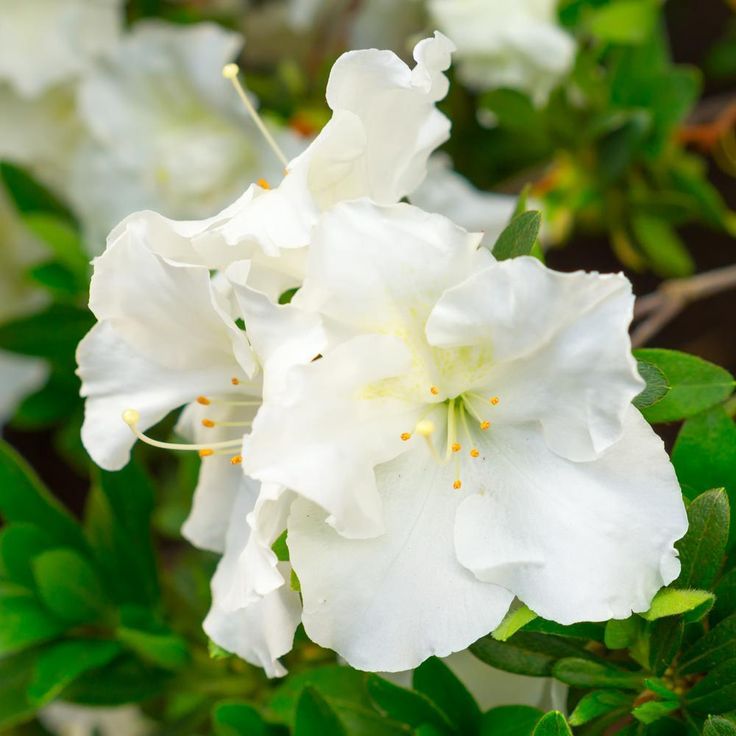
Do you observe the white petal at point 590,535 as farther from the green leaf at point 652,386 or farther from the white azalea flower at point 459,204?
the white azalea flower at point 459,204

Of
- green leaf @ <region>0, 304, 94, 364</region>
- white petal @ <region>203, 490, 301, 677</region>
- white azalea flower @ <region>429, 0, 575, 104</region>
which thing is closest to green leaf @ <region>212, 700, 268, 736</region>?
white petal @ <region>203, 490, 301, 677</region>

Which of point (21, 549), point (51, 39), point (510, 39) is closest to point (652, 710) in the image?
point (21, 549)

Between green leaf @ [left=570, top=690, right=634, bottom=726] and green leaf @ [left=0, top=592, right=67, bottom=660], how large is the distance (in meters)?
0.46

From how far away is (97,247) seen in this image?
118 cm

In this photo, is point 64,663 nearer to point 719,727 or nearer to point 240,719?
point 240,719

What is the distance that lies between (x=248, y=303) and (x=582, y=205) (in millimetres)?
737

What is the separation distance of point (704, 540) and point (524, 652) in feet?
0.42

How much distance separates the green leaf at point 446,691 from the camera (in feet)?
2.20

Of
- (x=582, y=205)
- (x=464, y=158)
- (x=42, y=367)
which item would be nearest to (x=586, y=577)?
(x=582, y=205)

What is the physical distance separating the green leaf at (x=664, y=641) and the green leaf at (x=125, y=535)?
0.46 metres

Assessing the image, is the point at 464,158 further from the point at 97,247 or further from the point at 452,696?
the point at 452,696

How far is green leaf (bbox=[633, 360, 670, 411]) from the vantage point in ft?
1.85

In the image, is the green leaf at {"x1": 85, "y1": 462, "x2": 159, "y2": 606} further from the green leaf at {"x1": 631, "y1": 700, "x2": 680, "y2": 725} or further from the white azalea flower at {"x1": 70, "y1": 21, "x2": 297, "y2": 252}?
the green leaf at {"x1": 631, "y1": 700, "x2": 680, "y2": 725}

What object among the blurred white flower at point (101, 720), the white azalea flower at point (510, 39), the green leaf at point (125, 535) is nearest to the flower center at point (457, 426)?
the green leaf at point (125, 535)
